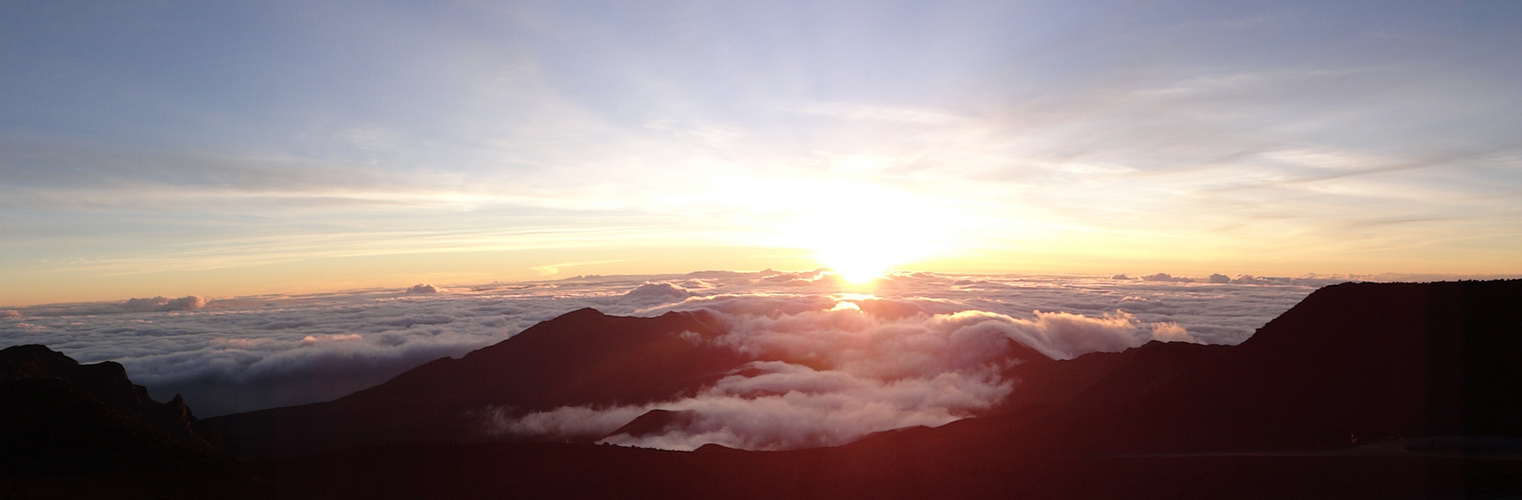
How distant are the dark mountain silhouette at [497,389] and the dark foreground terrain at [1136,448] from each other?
97.6 meters

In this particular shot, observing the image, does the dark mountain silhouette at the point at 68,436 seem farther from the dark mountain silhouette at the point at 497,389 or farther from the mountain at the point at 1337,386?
the dark mountain silhouette at the point at 497,389

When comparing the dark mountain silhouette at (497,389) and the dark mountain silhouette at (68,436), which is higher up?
the dark mountain silhouette at (68,436)

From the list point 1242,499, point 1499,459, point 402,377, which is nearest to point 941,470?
point 1242,499

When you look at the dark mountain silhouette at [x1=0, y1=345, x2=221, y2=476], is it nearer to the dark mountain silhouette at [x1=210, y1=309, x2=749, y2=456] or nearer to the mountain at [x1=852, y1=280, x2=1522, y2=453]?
the mountain at [x1=852, y1=280, x2=1522, y2=453]

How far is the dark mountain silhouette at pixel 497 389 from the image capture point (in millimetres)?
134875

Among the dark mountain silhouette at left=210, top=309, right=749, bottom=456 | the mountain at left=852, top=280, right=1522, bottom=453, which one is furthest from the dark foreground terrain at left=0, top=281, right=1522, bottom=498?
the dark mountain silhouette at left=210, top=309, right=749, bottom=456

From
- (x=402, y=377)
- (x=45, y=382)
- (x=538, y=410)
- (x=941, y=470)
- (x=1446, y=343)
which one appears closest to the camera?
(x=941, y=470)

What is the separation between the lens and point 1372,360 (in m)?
38.5

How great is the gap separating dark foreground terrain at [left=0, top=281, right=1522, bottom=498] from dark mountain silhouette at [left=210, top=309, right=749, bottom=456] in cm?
9755

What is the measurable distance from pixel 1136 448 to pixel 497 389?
171m

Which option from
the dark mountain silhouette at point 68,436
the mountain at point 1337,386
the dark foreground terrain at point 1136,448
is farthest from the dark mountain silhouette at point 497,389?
the mountain at point 1337,386

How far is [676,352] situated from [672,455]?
6574 inches

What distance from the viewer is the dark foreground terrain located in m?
24.7

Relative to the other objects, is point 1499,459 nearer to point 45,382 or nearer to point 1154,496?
point 1154,496
